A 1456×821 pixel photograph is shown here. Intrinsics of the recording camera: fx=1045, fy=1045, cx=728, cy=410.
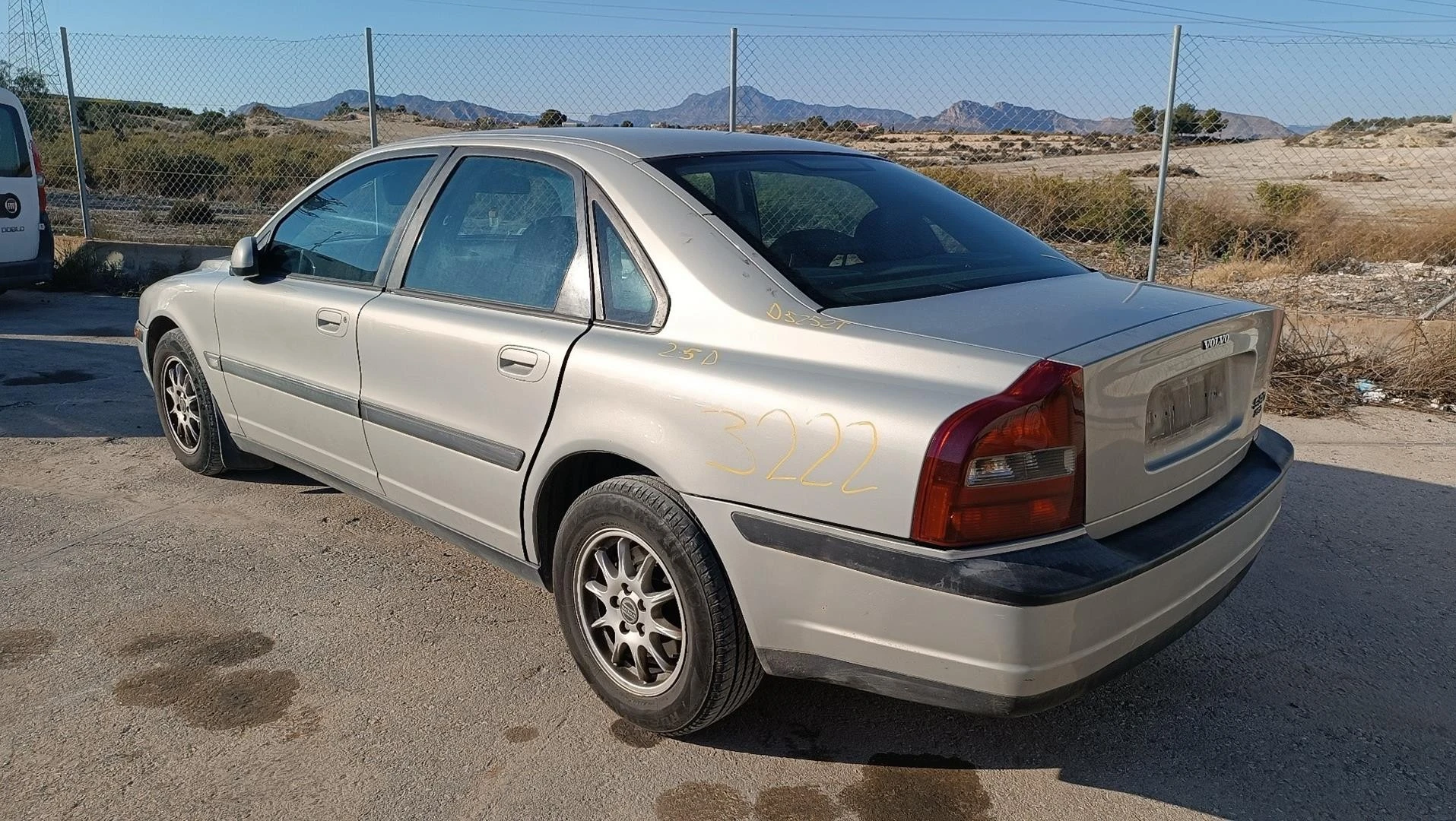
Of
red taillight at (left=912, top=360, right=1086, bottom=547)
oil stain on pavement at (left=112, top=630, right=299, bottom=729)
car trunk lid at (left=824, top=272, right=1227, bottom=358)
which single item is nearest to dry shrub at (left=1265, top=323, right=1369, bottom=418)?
car trunk lid at (left=824, top=272, right=1227, bottom=358)

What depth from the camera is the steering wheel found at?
2.74m

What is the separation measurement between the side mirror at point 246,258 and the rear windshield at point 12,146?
22.0 ft

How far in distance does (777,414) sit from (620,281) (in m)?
0.76

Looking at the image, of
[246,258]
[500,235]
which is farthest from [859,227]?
[246,258]

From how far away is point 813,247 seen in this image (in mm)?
2828

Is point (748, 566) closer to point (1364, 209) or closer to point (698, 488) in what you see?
point (698, 488)

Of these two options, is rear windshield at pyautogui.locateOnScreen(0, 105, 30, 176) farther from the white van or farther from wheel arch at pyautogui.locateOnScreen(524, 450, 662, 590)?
wheel arch at pyautogui.locateOnScreen(524, 450, 662, 590)

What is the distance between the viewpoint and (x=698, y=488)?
97.7 inches

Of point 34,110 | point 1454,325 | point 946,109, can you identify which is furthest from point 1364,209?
point 34,110

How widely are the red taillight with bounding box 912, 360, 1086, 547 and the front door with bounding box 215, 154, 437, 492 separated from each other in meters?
2.25

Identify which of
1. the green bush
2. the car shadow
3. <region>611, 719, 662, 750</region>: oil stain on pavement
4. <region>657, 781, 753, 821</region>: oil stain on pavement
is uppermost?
the green bush

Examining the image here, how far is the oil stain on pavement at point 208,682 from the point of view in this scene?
293 centimetres

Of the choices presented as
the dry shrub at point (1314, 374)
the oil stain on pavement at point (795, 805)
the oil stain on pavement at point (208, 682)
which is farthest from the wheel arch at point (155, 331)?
the dry shrub at point (1314, 374)

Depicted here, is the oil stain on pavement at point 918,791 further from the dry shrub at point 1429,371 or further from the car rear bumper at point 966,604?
the dry shrub at point 1429,371
